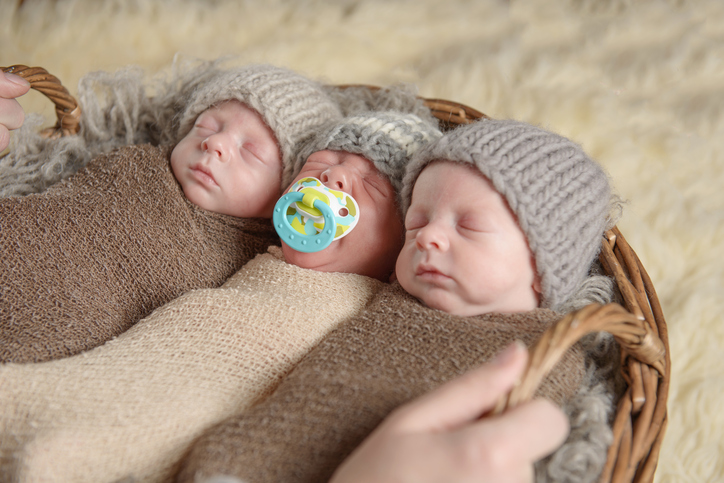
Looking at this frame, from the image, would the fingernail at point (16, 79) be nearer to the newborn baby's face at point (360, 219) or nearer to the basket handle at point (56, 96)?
the basket handle at point (56, 96)

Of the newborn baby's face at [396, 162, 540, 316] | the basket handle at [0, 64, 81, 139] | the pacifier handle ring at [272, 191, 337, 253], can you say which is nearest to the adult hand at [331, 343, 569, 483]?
the newborn baby's face at [396, 162, 540, 316]

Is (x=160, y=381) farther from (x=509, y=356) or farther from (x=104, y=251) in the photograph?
(x=509, y=356)

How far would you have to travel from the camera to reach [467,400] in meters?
0.72

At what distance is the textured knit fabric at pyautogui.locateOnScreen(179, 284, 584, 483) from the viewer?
0.81 meters

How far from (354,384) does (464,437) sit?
25cm

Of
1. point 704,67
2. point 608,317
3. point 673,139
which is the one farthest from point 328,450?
point 704,67

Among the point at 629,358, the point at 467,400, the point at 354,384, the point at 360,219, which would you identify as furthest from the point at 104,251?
the point at 629,358

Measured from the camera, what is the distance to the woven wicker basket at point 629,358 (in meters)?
0.76

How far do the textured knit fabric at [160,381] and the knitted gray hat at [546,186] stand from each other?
1.21ft

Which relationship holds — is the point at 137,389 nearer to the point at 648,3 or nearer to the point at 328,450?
the point at 328,450

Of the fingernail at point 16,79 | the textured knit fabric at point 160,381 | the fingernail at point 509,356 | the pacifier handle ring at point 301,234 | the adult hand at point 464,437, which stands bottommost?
the textured knit fabric at point 160,381

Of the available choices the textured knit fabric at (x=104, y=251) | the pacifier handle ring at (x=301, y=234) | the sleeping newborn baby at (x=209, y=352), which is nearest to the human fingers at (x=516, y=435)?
the sleeping newborn baby at (x=209, y=352)

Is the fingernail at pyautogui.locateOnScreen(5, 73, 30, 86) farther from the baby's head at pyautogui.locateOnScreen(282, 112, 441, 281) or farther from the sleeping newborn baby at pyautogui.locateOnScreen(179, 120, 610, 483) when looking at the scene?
the sleeping newborn baby at pyautogui.locateOnScreen(179, 120, 610, 483)

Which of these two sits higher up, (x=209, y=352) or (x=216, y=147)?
(x=216, y=147)
